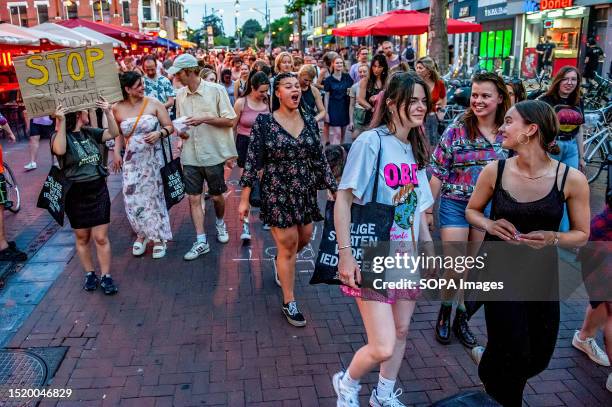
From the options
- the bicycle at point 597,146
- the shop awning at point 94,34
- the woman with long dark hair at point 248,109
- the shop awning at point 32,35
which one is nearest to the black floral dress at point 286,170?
the woman with long dark hair at point 248,109

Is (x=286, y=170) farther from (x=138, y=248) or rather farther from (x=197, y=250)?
(x=138, y=248)

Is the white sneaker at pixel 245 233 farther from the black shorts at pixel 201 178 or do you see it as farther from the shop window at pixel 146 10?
the shop window at pixel 146 10

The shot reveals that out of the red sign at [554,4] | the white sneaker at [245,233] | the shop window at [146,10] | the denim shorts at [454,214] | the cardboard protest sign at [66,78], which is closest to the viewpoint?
the denim shorts at [454,214]

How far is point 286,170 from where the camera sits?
4.19m

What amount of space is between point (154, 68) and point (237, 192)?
7.50ft

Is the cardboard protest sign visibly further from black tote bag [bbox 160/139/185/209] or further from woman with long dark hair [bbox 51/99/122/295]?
black tote bag [bbox 160/139/185/209]

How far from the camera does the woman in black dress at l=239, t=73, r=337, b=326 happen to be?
4.08 meters

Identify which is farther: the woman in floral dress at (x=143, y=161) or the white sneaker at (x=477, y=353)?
the woman in floral dress at (x=143, y=161)

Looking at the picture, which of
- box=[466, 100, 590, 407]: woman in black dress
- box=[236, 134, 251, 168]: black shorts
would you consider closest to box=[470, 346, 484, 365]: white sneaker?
box=[466, 100, 590, 407]: woman in black dress

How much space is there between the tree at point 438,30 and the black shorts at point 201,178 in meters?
9.34

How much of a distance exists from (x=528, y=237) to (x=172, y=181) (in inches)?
152

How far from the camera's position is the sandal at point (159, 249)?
5859 mm

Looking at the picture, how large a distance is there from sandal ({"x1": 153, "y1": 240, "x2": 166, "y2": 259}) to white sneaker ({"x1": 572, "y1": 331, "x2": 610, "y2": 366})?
404 cm

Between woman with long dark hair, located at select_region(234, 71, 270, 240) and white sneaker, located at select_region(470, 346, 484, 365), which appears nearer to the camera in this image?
white sneaker, located at select_region(470, 346, 484, 365)
